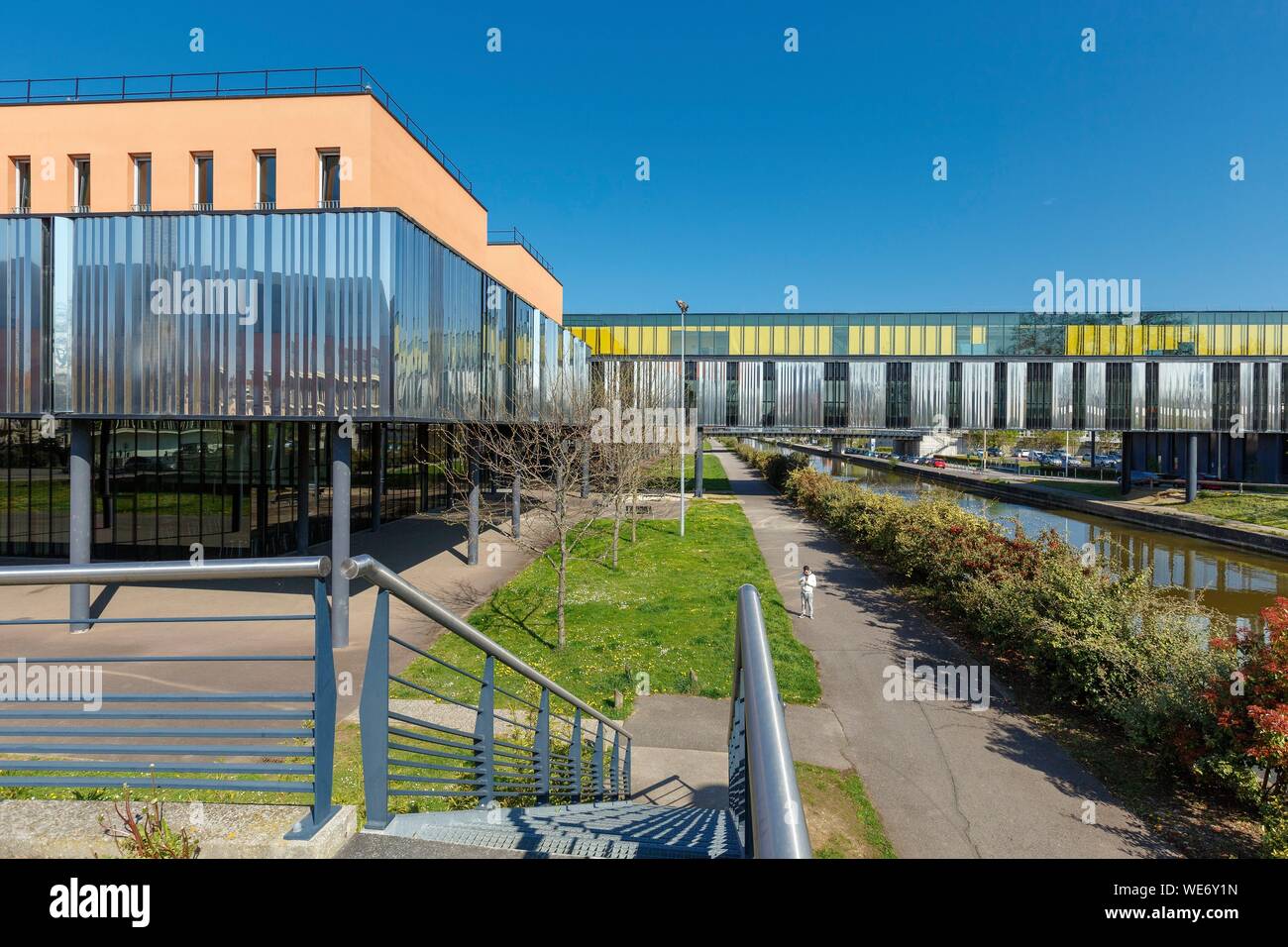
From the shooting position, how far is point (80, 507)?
12180 millimetres

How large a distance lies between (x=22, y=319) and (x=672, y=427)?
60.6 ft

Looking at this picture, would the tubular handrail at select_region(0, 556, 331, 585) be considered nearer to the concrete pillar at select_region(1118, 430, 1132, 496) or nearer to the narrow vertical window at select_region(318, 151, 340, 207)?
the narrow vertical window at select_region(318, 151, 340, 207)

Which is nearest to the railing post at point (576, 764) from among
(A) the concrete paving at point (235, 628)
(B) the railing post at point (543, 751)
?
(B) the railing post at point (543, 751)

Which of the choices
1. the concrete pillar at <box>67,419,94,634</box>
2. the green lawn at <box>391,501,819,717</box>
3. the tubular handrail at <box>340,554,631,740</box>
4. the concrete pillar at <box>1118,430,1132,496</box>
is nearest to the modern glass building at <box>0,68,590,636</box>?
the concrete pillar at <box>67,419,94,634</box>

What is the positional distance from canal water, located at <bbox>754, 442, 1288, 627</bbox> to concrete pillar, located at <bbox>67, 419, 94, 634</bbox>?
17813 mm

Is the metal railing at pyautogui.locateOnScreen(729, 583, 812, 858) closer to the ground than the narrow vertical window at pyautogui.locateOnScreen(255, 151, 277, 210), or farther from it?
closer to the ground

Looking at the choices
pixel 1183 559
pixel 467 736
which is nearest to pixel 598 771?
pixel 467 736

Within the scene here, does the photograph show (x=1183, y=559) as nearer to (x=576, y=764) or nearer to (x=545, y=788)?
(x=576, y=764)

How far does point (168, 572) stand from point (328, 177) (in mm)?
18895

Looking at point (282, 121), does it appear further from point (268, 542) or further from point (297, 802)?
point (297, 802)


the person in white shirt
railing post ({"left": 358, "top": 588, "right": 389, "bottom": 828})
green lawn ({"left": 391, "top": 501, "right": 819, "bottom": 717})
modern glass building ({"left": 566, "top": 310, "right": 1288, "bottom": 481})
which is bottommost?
green lawn ({"left": 391, "top": 501, "right": 819, "bottom": 717})

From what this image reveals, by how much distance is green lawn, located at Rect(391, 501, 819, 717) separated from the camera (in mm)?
10406

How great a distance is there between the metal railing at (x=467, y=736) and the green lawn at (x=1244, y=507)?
32181mm

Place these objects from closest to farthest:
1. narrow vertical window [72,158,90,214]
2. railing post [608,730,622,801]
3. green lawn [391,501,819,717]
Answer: railing post [608,730,622,801] → green lawn [391,501,819,717] → narrow vertical window [72,158,90,214]
